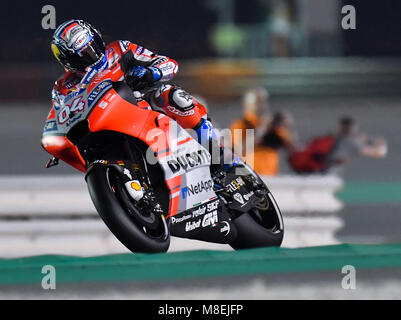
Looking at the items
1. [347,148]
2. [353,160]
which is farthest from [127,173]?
[353,160]

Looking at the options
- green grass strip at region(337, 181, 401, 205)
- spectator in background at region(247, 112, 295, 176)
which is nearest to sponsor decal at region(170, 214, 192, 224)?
spectator in background at region(247, 112, 295, 176)

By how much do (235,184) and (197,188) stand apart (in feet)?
1.20

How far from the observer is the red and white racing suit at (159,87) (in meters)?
3.74

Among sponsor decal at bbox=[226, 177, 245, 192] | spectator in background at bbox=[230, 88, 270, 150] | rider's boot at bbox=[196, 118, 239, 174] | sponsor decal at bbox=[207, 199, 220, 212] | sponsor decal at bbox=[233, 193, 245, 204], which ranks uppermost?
spectator in background at bbox=[230, 88, 270, 150]

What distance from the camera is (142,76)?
12.3ft

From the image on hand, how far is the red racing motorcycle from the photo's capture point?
3.52 m

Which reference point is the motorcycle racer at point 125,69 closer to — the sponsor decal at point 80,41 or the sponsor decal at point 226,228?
the sponsor decal at point 80,41

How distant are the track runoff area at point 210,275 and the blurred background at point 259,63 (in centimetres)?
812

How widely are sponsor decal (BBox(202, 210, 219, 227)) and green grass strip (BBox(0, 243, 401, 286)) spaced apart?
12.8 inches

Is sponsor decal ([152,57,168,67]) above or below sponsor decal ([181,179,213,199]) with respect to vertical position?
above

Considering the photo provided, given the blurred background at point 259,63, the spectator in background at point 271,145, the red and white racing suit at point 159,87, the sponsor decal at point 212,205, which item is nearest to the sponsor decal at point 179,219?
the sponsor decal at point 212,205

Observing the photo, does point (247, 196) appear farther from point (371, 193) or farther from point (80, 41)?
point (371, 193)

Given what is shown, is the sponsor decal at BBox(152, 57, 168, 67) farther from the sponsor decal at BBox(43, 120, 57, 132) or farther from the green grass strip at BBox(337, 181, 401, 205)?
the green grass strip at BBox(337, 181, 401, 205)

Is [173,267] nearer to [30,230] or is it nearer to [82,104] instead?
[82,104]
